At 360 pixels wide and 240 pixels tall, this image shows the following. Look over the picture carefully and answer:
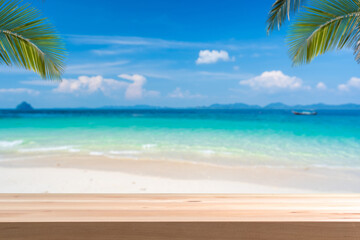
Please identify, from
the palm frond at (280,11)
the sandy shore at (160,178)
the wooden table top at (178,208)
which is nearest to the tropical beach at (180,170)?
the sandy shore at (160,178)

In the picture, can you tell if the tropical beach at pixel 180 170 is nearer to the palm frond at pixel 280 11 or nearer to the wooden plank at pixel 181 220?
the palm frond at pixel 280 11

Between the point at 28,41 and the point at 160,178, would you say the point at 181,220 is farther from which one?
the point at 160,178

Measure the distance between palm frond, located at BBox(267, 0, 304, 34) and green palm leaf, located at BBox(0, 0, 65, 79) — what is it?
7.05 feet

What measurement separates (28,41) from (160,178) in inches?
92.2

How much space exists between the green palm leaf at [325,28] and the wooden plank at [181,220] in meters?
1.93


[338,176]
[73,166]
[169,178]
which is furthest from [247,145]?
[73,166]

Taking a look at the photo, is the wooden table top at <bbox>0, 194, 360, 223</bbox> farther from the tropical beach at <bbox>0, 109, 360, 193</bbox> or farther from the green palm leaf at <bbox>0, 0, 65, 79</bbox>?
the tropical beach at <bbox>0, 109, 360, 193</bbox>

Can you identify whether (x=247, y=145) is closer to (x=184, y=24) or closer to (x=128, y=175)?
(x=128, y=175)

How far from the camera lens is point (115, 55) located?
19.9 m

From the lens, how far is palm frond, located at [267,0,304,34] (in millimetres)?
2609

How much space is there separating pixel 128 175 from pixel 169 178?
0.63 m

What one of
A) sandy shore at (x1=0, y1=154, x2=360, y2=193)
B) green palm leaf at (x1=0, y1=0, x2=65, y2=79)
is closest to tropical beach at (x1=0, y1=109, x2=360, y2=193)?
sandy shore at (x1=0, y1=154, x2=360, y2=193)

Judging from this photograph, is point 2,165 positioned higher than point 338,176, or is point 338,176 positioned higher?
point 2,165

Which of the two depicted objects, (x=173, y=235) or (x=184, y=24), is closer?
(x=173, y=235)
